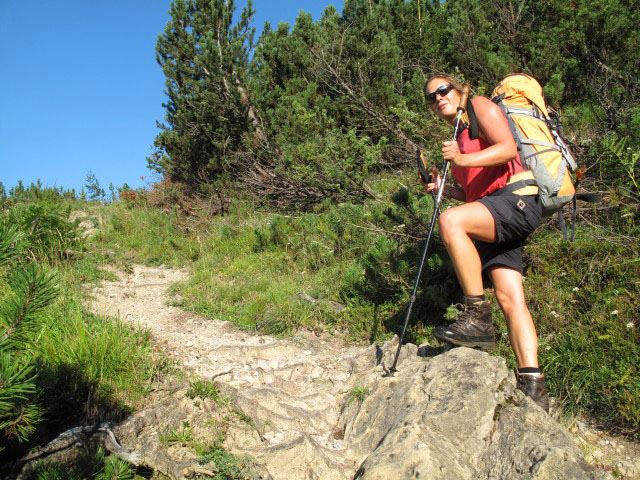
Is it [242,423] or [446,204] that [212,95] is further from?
[242,423]

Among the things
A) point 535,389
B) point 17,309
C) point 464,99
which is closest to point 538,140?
point 464,99

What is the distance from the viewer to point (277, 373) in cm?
333

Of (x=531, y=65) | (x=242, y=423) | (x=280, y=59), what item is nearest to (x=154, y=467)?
(x=242, y=423)

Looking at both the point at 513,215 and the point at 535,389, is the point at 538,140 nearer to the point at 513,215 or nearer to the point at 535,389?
the point at 513,215

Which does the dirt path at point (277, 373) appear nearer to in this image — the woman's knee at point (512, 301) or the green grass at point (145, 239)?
the woman's knee at point (512, 301)

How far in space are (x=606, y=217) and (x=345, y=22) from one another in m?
7.15

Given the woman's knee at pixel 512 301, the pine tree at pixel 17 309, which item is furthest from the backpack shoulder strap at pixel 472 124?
the pine tree at pixel 17 309

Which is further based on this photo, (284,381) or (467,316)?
(284,381)

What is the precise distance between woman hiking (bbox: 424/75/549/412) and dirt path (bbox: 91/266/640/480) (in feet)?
2.40

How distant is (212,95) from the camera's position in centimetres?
846

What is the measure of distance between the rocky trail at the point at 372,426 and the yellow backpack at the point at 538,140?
1.05 metres

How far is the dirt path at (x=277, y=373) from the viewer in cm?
230

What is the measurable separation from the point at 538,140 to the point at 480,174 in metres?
0.38

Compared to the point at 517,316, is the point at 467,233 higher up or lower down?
higher up
